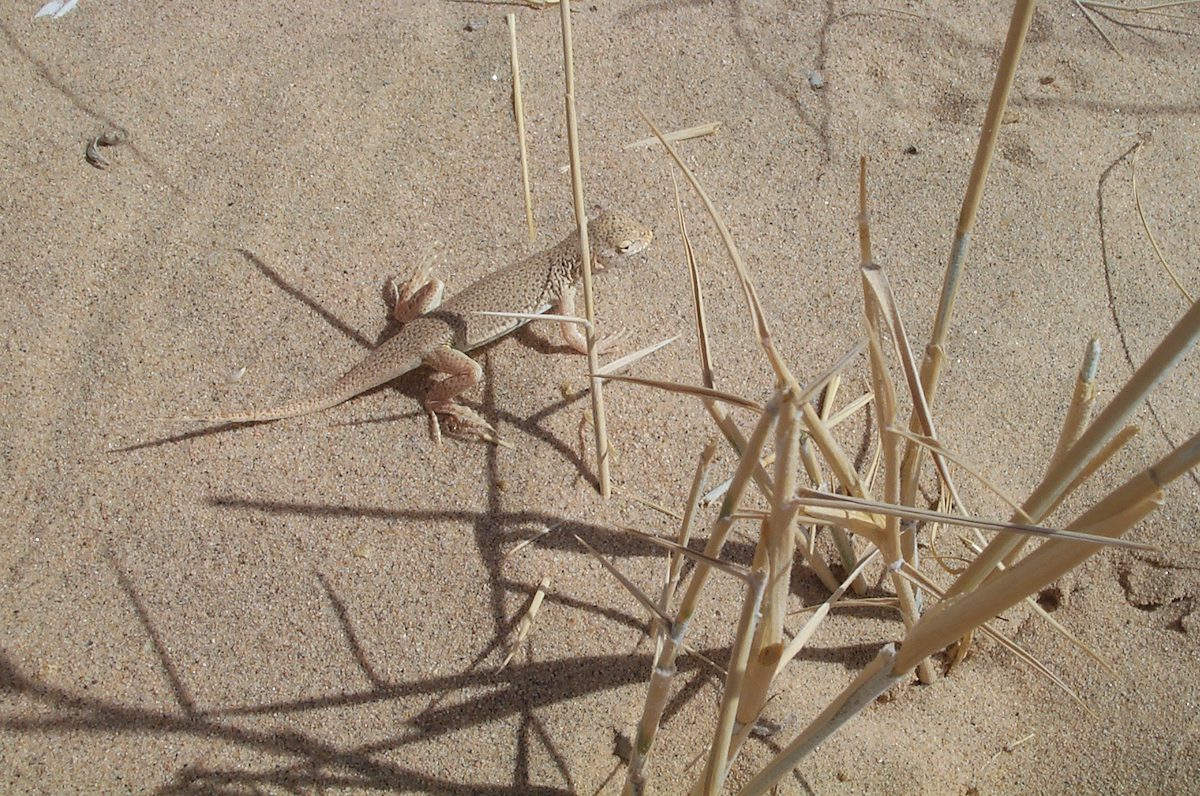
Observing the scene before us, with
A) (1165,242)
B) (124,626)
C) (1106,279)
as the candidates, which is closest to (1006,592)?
(124,626)

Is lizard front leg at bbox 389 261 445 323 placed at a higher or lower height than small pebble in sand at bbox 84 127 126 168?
lower

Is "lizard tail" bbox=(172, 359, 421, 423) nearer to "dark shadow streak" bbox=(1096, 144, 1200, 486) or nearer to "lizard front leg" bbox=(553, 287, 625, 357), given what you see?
"lizard front leg" bbox=(553, 287, 625, 357)

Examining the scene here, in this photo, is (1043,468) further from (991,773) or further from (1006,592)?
(1006,592)

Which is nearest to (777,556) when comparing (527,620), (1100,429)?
(1100,429)

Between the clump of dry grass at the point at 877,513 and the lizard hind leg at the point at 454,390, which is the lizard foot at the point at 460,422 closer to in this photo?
the lizard hind leg at the point at 454,390

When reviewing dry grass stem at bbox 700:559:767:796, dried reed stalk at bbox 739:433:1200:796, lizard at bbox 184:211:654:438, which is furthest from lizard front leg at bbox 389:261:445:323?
dried reed stalk at bbox 739:433:1200:796

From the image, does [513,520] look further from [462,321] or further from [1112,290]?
[1112,290]
